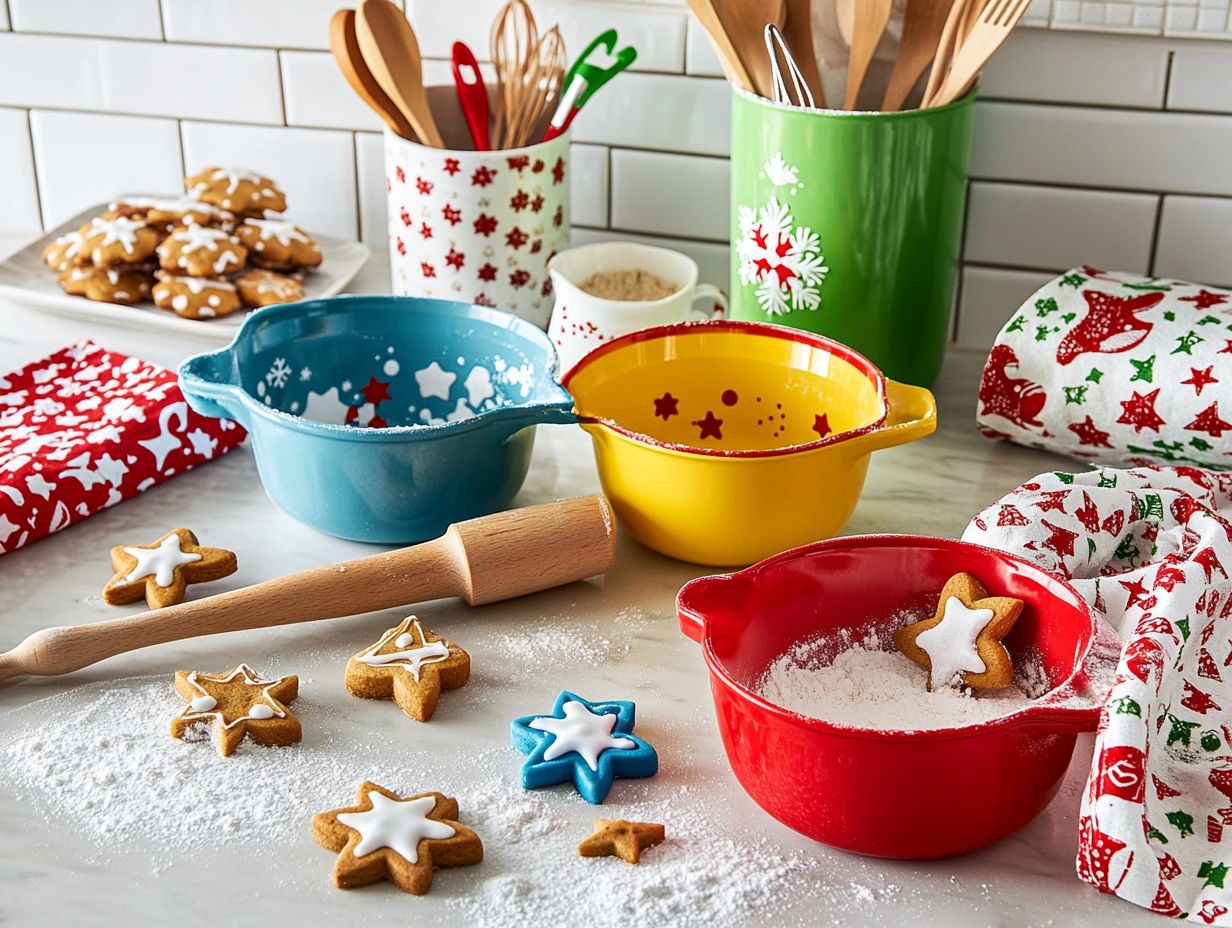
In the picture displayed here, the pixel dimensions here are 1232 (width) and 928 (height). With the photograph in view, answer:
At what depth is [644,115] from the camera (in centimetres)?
107

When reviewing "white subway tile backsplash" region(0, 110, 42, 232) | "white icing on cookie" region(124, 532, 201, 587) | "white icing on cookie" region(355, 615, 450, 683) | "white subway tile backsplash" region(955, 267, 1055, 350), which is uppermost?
"white subway tile backsplash" region(0, 110, 42, 232)

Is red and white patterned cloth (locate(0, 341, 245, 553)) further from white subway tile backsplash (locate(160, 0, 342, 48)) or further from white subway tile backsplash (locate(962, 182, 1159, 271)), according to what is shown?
white subway tile backsplash (locate(962, 182, 1159, 271))

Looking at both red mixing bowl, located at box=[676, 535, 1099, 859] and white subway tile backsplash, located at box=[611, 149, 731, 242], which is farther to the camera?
white subway tile backsplash, located at box=[611, 149, 731, 242]

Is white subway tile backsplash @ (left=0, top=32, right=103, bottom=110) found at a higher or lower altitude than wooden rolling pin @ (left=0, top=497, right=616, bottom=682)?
higher

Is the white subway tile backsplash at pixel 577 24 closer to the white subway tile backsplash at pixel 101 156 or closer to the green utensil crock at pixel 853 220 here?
the green utensil crock at pixel 853 220

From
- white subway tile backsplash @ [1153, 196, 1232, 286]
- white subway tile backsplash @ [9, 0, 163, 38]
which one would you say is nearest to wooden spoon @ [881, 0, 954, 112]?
white subway tile backsplash @ [1153, 196, 1232, 286]

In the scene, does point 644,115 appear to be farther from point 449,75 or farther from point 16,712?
point 16,712

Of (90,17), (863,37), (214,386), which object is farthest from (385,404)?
(90,17)

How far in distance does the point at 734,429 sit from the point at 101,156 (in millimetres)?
672

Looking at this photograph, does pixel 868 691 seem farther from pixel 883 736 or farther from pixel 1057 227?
pixel 1057 227

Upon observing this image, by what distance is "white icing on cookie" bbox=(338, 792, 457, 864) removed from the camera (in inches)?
22.3

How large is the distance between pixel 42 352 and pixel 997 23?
27.6 inches

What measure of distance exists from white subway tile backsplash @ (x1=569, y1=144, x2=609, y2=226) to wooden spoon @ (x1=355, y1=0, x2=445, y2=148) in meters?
0.16

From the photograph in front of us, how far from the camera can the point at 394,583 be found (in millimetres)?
729
